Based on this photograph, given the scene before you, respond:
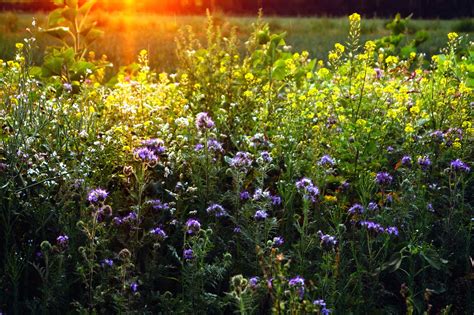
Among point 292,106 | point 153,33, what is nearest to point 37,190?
point 292,106

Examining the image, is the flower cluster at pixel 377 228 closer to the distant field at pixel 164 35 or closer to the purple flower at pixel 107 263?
the purple flower at pixel 107 263

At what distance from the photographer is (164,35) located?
45.2 feet

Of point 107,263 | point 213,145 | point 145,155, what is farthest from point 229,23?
point 107,263

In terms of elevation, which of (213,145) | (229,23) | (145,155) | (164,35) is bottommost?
(164,35)

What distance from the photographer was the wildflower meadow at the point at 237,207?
293 centimetres

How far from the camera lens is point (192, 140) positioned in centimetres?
398

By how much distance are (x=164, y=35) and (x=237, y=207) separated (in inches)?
427

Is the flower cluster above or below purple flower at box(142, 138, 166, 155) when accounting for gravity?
below

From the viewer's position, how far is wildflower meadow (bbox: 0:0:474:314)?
2.93 m

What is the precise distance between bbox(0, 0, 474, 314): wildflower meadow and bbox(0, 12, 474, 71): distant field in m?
3.96

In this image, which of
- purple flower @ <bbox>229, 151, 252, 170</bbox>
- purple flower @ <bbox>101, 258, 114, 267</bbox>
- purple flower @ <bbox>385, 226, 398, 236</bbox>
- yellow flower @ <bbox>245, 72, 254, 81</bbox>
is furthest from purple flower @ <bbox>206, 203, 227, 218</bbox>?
yellow flower @ <bbox>245, 72, 254, 81</bbox>

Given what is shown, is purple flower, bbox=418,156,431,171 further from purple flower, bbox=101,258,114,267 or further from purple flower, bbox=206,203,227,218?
purple flower, bbox=101,258,114,267

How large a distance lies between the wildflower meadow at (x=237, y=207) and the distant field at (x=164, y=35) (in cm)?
396

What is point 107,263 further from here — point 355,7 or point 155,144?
point 355,7
